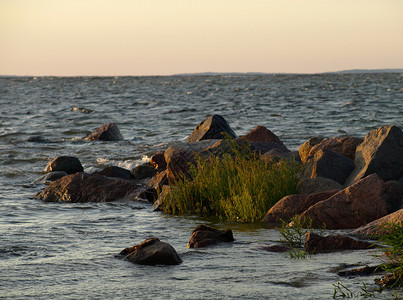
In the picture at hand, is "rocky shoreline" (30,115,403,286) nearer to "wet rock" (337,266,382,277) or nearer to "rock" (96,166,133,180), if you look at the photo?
"rock" (96,166,133,180)

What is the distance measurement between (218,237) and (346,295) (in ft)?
9.03

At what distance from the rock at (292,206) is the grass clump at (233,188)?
0.82 feet

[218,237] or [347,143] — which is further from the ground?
[347,143]

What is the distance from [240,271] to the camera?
610cm

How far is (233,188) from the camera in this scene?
965 centimetres

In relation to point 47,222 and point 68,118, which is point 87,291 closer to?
point 47,222

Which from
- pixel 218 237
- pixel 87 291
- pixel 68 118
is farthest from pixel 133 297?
pixel 68 118

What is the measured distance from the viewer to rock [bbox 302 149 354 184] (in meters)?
10.4

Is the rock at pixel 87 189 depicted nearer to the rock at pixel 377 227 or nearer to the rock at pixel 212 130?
the rock at pixel 212 130

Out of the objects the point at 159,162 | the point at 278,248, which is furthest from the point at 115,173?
the point at 278,248

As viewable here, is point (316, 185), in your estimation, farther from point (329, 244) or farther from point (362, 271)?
point (362, 271)

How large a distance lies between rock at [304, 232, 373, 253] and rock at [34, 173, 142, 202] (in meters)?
5.53

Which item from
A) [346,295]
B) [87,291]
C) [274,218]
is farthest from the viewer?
[274,218]

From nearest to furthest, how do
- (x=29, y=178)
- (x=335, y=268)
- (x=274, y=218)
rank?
(x=335, y=268) < (x=274, y=218) < (x=29, y=178)
